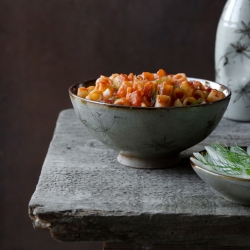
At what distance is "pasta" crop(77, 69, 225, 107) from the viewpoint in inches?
35.4

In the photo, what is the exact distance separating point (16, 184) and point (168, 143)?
0.90 meters

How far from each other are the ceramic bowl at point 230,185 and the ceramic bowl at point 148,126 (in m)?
0.11

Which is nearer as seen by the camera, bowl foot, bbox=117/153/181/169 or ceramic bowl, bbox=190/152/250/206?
ceramic bowl, bbox=190/152/250/206

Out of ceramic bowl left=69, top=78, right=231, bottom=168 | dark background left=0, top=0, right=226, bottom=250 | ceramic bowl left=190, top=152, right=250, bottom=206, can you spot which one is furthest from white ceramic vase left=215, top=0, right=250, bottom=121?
ceramic bowl left=190, top=152, right=250, bottom=206

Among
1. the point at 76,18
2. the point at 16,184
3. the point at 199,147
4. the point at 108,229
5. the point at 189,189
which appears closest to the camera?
the point at 108,229

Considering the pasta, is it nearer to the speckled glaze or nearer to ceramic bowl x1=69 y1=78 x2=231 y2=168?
ceramic bowl x1=69 y1=78 x2=231 y2=168

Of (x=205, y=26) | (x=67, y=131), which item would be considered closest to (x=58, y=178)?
(x=67, y=131)

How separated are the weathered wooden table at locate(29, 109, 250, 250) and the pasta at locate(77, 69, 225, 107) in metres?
0.14

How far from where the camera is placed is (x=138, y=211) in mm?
765

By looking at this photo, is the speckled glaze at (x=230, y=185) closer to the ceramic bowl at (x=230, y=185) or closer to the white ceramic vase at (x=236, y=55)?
the ceramic bowl at (x=230, y=185)

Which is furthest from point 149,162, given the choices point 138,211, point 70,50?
point 70,50

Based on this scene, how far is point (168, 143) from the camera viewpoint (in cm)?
91

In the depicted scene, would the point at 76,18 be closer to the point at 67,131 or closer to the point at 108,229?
the point at 67,131

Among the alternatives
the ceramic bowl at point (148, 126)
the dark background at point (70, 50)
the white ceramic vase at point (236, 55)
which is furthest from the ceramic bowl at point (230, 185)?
the dark background at point (70, 50)
